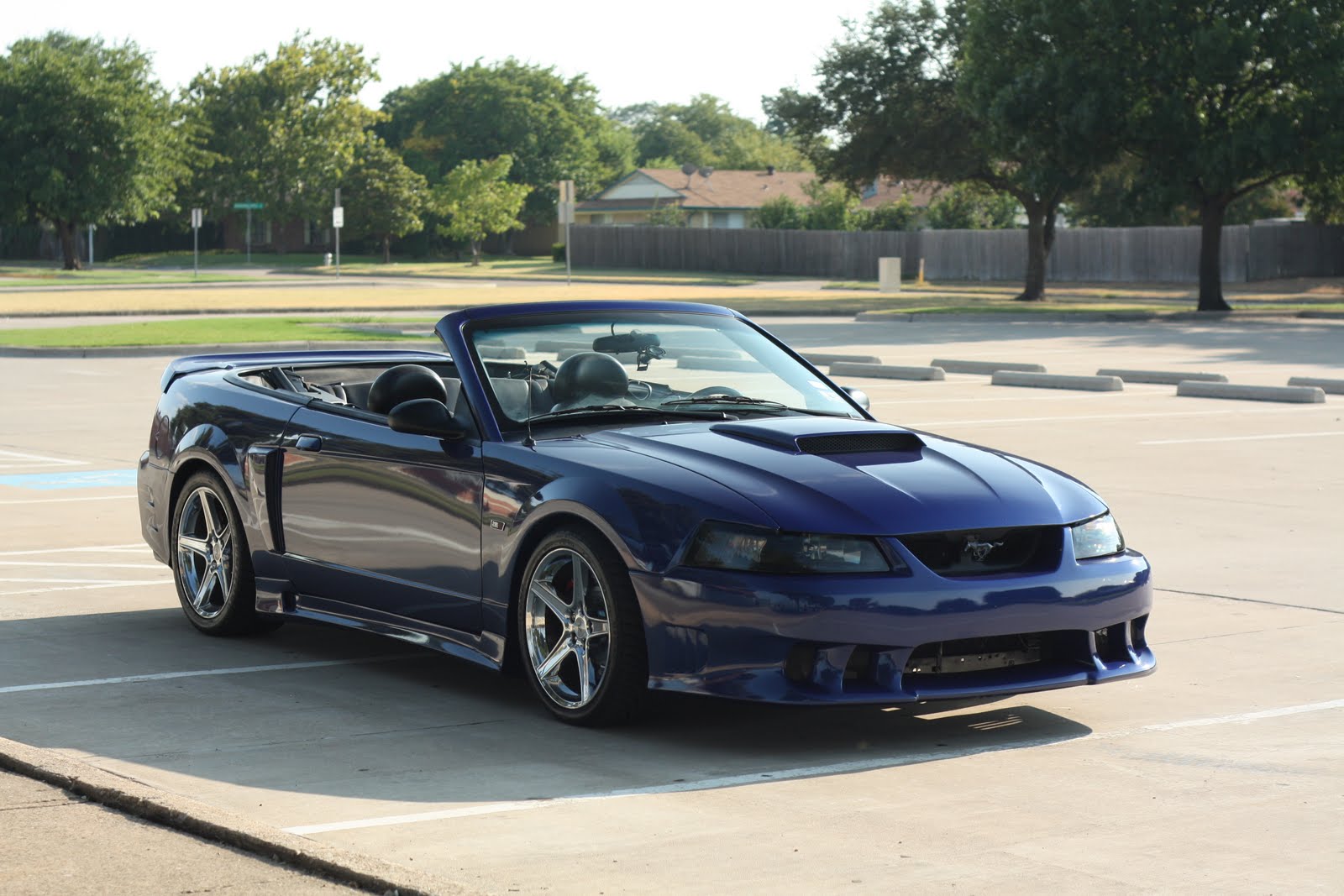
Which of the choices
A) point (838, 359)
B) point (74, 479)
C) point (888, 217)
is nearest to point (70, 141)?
point (888, 217)

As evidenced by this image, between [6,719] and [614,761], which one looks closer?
[614,761]

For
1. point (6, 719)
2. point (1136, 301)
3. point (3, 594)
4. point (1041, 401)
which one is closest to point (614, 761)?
point (6, 719)

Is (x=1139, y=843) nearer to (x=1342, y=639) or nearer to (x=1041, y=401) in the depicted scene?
(x=1342, y=639)

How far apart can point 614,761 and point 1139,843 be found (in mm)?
1694

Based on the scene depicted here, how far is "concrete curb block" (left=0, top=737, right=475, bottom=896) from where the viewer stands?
4.45m

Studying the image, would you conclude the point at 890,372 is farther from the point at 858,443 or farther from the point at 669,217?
the point at 669,217

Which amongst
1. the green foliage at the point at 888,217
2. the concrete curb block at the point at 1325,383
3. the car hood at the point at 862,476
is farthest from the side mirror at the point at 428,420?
the green foliage at the point at 888,217

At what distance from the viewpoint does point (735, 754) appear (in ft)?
19.6

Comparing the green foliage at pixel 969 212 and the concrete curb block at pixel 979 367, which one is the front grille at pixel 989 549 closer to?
the concrete curb block at pixel 979 367

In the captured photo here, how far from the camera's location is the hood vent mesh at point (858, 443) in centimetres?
645

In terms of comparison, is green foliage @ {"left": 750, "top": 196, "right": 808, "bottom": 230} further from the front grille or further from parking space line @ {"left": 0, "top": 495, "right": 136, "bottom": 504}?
the front grille

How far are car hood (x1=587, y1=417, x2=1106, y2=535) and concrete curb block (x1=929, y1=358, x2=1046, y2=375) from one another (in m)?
18.6

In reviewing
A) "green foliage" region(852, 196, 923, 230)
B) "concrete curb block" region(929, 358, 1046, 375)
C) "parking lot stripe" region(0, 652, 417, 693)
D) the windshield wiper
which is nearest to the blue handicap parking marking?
"parking lot stripe" region(0, 652, 417, 693)

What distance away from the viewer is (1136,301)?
52.6 meters
